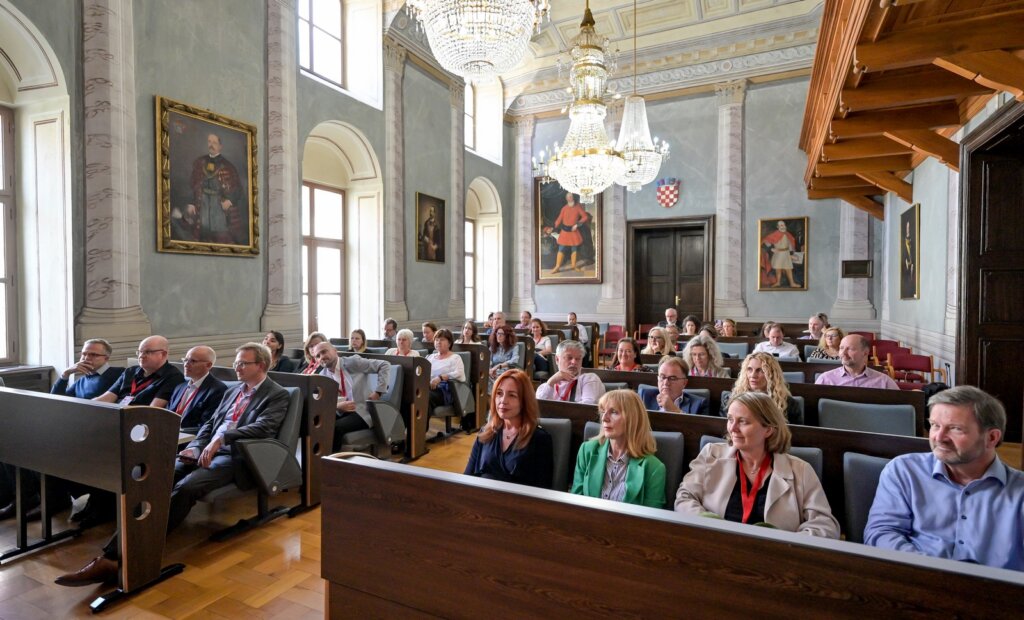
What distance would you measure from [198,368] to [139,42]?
4049 millimetres

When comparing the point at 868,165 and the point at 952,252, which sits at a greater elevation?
the point at 868,165

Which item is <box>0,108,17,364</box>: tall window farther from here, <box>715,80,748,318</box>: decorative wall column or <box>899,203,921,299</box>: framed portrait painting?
<box>715,80,748,318</box>: decorative wall column

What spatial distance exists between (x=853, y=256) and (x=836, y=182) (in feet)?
8.62

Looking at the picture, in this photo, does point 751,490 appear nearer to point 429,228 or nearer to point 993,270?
point 993,270

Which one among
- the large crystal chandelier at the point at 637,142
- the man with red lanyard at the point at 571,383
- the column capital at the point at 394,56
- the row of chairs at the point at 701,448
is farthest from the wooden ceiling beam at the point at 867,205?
the row of chairs at the point at 701,448

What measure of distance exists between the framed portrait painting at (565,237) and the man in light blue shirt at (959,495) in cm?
1129

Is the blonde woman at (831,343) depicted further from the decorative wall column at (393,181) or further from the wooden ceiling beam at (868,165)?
the decorative wall column at (393,181)

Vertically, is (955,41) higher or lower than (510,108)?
lower

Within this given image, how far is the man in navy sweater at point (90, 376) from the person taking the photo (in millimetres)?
4418

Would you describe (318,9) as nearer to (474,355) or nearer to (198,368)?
(474,355)

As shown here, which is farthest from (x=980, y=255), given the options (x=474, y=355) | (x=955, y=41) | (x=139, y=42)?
(x=139, y=42)

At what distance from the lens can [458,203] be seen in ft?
39.0

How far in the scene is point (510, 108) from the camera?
13859mm

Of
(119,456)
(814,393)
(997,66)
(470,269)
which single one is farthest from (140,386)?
(470,269)
